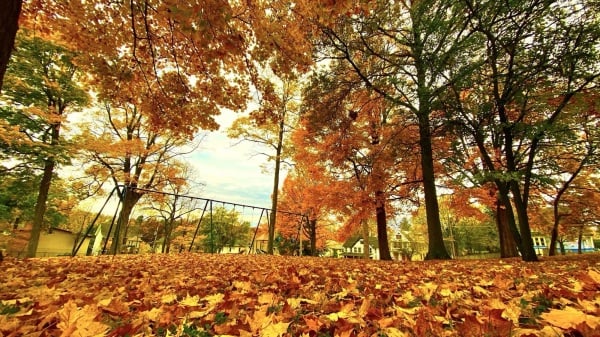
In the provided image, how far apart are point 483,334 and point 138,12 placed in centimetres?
597

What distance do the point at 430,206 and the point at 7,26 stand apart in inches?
393

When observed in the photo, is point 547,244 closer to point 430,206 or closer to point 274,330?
point 430,206

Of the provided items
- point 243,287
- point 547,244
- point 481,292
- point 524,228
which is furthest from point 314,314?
point 547,244

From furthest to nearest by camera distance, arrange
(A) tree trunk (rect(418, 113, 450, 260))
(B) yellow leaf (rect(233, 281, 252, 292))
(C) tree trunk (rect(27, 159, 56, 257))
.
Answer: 1. (C) tree trunk (rect(27, 159, 56, 257))
2. (A) tree trunk (rect(418, 113, 450, 260))
3. (B) yellow leaf (rect(233, 281, 252, 292))

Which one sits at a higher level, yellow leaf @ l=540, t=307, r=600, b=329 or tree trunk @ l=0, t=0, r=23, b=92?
tree trunk @ l=0, t=0, r=23, b=92

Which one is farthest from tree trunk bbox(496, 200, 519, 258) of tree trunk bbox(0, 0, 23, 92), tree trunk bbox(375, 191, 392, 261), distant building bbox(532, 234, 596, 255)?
distant building bbox(532, 234, 596, 255)

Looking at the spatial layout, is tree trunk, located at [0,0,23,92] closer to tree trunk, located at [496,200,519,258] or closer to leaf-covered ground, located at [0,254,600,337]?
leaf-covered ground, located at [0,254,600,337]

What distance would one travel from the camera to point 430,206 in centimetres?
920

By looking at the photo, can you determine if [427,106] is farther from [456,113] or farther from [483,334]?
[483,334]

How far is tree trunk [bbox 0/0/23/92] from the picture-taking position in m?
2.34

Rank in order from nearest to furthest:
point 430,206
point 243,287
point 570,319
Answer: point 570,319 < point 243,287 < point 430,206

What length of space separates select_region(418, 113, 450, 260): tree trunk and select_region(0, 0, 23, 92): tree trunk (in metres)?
8.20

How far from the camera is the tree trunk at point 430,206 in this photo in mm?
8484

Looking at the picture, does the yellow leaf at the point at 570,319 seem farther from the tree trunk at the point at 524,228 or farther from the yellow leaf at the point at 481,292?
the tree trunk at the point at 524,228
